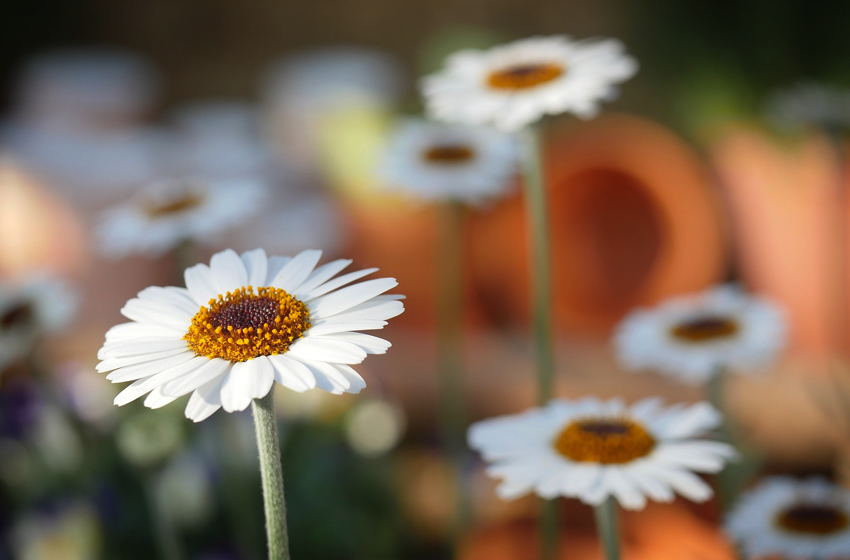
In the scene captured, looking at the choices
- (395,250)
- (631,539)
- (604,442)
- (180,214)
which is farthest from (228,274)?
(395,250)

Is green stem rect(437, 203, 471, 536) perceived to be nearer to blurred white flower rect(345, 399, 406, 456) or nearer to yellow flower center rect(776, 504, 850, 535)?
blurred white flower rect(345, 399, 406, 456)

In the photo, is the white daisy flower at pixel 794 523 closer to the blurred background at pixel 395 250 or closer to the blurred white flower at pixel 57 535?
the blurred background at pixel 395 250

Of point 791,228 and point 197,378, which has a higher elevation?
point 791,228

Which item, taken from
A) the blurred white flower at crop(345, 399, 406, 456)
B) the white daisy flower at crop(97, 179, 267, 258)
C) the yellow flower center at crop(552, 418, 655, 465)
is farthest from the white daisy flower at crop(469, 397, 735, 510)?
the blurred white flower at crop(345, 399, 406, 456)

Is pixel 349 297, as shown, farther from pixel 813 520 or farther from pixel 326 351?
pixel 813 520

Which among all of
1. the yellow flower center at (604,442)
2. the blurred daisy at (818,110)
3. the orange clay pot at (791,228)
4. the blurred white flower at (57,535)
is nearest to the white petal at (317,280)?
the yellow flower center at (604,442)

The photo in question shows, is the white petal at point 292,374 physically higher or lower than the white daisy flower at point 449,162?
lower
